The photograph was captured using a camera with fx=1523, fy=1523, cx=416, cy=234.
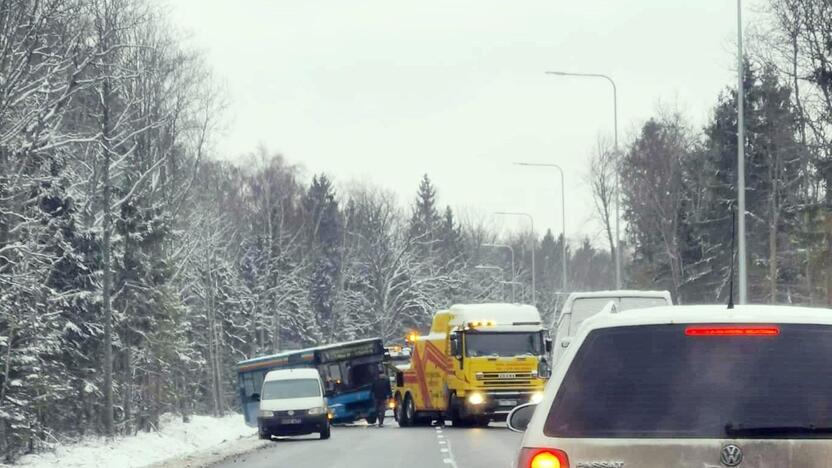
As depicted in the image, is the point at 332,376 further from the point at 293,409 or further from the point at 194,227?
the point at 194,227

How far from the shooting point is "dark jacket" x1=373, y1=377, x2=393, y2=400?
53.2m

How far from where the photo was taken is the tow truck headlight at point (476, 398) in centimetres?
3881

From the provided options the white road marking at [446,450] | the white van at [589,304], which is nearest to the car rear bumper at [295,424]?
the white road marking at [446,450]

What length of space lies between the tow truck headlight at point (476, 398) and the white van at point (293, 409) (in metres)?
3.83

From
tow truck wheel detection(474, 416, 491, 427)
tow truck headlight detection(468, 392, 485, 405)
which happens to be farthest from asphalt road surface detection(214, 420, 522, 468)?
tow truck wheel detection(474, 416, 491, 427)

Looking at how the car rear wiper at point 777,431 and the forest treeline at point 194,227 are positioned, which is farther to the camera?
the forest treeline at point 194,227

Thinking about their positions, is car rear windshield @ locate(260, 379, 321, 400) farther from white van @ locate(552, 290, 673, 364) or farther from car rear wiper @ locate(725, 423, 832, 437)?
car rear wiper @ locate(725, 423, 832, 437)

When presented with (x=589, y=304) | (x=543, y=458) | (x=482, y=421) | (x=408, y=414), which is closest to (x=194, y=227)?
(x=408, y=414)

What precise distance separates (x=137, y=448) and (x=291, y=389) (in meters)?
5.10

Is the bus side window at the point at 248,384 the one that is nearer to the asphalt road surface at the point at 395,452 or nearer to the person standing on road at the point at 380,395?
the person standing on road at the point at 380,395

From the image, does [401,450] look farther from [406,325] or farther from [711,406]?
[406,325]

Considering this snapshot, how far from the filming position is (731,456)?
235 inches

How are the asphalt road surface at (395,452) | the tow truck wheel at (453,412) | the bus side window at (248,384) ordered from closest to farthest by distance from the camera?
the asphalt road surface at (395,452) < the tow truck wheel at (453,412) < the bus side window at (248,384)

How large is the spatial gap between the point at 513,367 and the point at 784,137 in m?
22.3
